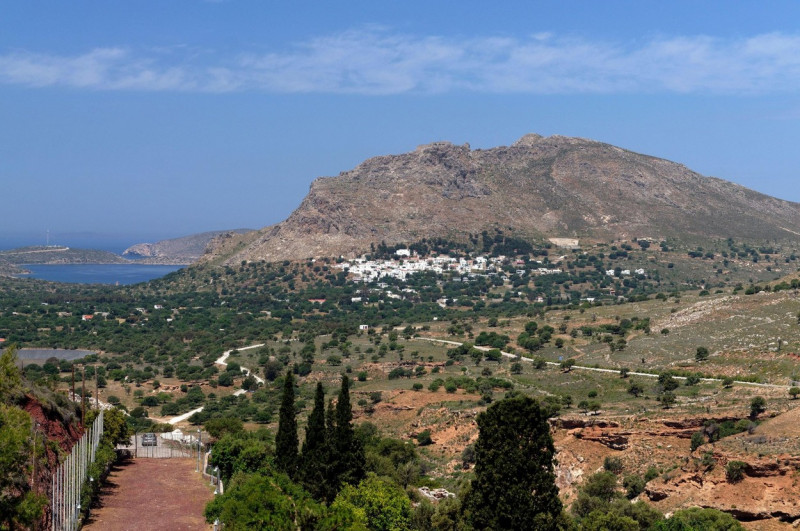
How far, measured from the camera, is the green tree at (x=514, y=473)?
84.7ft

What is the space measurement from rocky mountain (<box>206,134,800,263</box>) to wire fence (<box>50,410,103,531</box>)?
390 ft

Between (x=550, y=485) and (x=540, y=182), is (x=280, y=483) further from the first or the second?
(x=540, y=182)

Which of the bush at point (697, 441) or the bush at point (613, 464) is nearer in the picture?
the bush at point (697, 441)

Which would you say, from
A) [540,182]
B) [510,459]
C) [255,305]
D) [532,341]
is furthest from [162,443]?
[540,182]

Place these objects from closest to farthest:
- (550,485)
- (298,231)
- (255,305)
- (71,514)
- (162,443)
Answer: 1. (550,485)
2. (71,514)
3. (162,443)
4. (255,305)
5. (298,231)

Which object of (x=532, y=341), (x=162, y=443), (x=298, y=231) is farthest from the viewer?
(x=298, y=231)

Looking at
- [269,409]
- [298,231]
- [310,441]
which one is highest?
[298,231]

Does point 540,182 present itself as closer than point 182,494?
No

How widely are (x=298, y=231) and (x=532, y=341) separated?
90.9m

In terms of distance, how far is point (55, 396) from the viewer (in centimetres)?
3769

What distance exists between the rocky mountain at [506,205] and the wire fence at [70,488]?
390 ft

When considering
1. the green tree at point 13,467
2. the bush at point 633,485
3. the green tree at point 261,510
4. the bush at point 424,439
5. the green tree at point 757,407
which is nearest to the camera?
the green tree at point 13,467

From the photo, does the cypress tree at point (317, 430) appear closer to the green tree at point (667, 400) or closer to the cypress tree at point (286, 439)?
the cypress tree at point (286, 439)

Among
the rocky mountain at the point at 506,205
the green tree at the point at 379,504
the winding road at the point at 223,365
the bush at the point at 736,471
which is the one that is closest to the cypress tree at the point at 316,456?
the green tree at the point at 379,504
